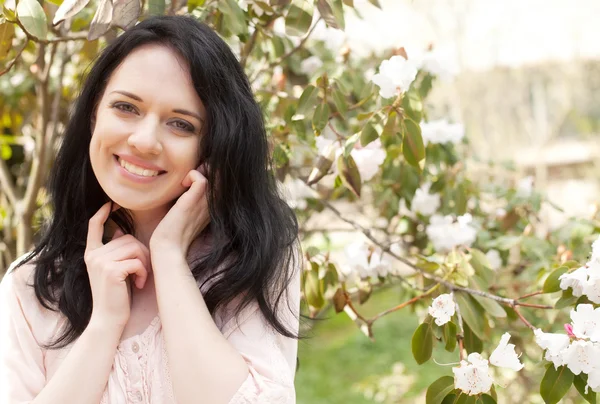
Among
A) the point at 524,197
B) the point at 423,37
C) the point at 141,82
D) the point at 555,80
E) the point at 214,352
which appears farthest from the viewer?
the point at 555,80

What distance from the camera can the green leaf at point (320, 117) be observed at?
1.83 meters

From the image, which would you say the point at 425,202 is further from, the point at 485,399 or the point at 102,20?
the point at 102,20

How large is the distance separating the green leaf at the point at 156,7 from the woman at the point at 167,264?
8.9 inches

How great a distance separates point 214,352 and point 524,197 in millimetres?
1675

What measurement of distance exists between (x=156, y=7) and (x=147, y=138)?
0.48 meters

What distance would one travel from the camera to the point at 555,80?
22.0 ft

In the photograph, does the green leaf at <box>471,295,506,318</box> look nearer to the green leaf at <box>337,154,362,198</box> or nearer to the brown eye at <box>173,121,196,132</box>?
the green leaf at <box>337,154,362,198</box>

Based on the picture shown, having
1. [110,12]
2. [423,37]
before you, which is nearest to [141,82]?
[110,12]

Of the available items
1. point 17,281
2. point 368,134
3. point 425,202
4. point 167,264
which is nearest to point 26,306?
point 17,281

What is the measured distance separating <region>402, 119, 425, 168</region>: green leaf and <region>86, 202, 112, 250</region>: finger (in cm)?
Result: 71

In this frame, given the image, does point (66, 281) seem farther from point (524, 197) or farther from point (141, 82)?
point (524, 197)

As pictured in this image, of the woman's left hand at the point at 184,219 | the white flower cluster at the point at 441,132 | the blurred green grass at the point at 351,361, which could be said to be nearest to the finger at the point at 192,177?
the woman's left hand at the point at 184,219

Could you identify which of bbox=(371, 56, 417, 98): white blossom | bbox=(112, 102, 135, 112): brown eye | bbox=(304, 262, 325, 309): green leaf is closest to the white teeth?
bbox=(112, 102, 135, 112): brown eye

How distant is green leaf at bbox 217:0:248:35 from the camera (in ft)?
5.57
